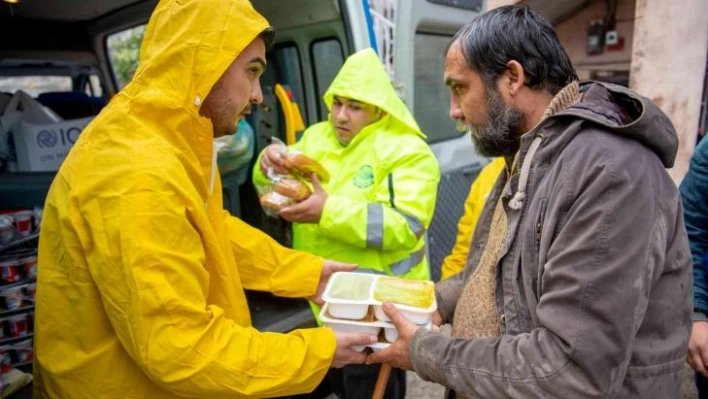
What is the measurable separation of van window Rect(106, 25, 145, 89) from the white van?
0.19 feet

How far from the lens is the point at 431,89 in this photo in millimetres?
4121

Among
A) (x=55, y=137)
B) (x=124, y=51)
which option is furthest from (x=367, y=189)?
(x=124, y=51)

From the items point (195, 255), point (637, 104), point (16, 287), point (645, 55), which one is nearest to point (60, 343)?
point (195, 255)

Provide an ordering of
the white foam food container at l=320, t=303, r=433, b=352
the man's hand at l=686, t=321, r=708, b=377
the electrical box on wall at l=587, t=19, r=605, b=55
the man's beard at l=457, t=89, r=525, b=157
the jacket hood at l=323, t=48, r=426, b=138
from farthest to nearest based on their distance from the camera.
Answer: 1. the electrical box on wall at l=587, t=19, r=605, b=55
2. the jacket hood at l=323, t=48, r=426, b=138
3. the man's hand at l=686, t=321, r=708, b=377
4. the white foam food container at l=320, t=303, r=433, b=352
5. the man's beard at l=457, t=89, r=525, b=157

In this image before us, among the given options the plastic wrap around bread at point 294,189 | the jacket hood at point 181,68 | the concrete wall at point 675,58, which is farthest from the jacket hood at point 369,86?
the concrete wall at point 675,58

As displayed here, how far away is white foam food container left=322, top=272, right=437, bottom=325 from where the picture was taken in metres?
1.68

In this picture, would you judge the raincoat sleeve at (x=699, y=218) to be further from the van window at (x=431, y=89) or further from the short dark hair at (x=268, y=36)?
the van window at (x=431, y=89)

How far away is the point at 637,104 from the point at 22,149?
332 cm

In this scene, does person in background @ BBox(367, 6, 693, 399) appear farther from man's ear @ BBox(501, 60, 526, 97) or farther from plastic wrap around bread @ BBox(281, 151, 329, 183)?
plastic wrap around bread @ BBox(281, 151, 329, 183)

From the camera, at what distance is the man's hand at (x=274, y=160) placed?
99.2 inches

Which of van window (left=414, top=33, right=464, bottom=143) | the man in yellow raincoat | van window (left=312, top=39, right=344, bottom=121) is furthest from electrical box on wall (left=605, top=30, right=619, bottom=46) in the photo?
the man in yellow raincoat

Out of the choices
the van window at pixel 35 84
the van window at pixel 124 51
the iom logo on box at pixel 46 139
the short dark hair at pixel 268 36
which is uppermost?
the van window at pixel 124 51

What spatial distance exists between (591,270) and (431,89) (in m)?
3.16

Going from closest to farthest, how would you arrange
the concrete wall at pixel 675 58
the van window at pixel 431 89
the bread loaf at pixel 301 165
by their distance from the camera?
the bread loaf at pixel 301 165
the van window at pixel 431 89
the concrete wall at pixel 675 58
